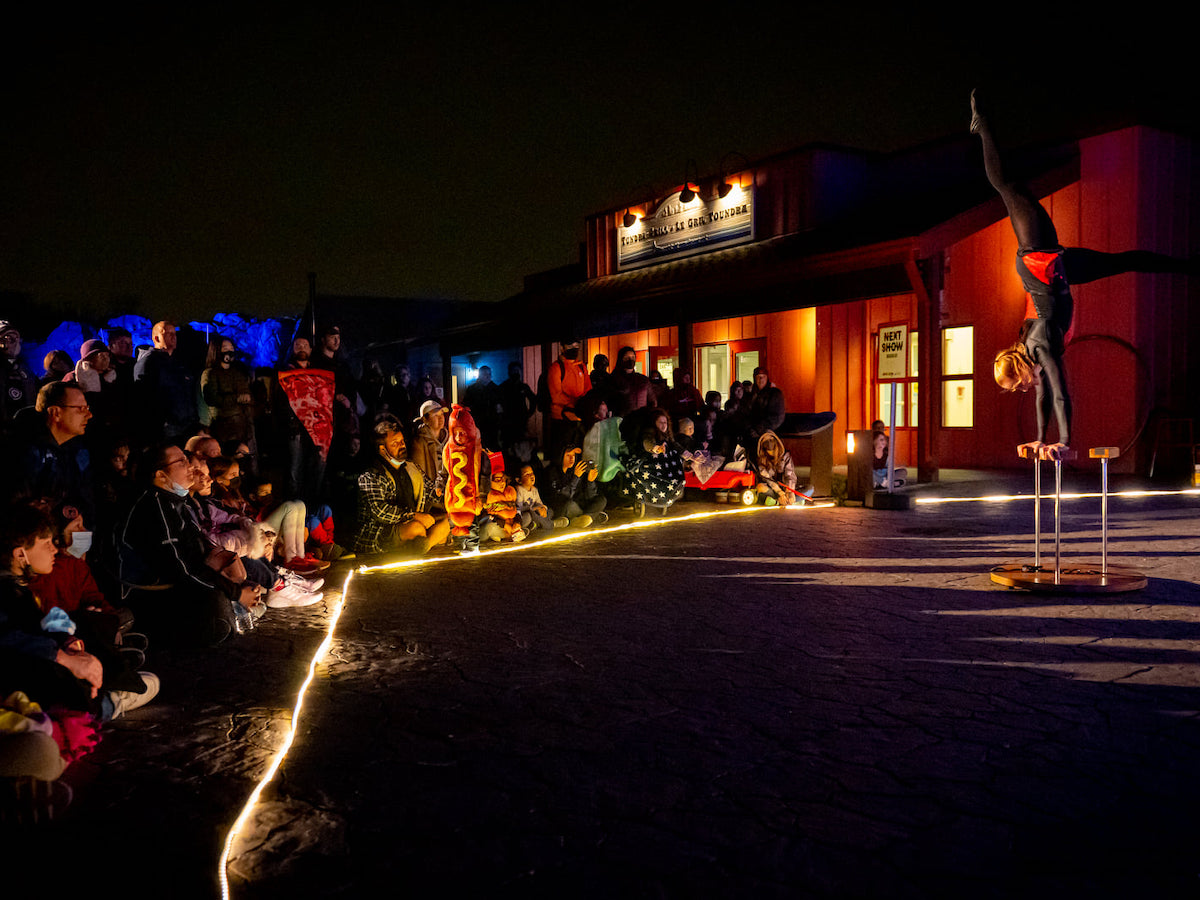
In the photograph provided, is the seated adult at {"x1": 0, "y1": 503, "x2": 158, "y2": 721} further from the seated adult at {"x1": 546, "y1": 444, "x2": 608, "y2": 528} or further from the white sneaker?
the seated adult at {"x1": 546, "y1": 444, "x2": 608, "y2": 528}

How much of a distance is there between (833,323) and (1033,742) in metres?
15.7

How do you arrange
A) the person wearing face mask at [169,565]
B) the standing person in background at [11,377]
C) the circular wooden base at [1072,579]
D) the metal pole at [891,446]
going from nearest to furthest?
the person wearing face mask at [169,565] → the circular wooden base at [1072,579] → the standing person in background at [11,377] → the metal pole at [891,446]

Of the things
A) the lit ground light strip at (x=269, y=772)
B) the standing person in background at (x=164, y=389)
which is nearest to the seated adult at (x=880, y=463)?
the standing person in background at (x=164, y=389)

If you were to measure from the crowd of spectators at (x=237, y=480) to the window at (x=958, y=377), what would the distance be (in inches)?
193

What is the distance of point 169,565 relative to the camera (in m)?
5.41

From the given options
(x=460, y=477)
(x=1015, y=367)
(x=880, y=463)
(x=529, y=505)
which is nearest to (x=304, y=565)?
(x=460, y=477)

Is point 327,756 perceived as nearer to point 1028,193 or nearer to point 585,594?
point 585,594

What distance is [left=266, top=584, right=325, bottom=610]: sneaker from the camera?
658 cm

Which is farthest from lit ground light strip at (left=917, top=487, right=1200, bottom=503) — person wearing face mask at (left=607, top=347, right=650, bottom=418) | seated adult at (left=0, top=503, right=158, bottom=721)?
seated adult at (left=0, top=503, right=158, bottom=721)

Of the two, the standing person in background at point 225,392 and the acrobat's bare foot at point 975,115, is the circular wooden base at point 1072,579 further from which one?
the standing person in background at point 225,392

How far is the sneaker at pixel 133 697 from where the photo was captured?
423cm

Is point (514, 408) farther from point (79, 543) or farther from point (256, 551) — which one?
point (79, 543)

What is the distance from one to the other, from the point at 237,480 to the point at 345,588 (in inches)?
52.5

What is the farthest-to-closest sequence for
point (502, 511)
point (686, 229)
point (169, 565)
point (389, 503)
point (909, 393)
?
1. point (686, 229)
2. point (909, 393)
3. point (502, 511)
4. point (389, 503)
5. point (169, 565)
